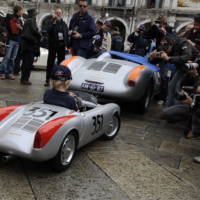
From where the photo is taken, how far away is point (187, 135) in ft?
13.1

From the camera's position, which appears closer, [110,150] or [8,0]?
[110,150]

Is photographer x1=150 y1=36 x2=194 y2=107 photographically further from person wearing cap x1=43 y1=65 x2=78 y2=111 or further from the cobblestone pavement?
person wearing cap x1=43 y1=65 x2=78 y2=111

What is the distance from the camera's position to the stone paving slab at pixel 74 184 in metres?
2.41

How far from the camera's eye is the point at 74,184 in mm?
2594

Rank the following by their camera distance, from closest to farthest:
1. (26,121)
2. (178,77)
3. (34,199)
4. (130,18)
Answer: (34,199), (26,121), (178,77), (130,18)

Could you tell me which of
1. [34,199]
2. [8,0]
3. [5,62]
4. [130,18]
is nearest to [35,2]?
[8,0]

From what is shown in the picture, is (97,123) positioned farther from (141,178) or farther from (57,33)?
Answer: (57,33)

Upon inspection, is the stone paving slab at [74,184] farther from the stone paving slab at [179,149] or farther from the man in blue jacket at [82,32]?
the man in blue jacket at [82,32]

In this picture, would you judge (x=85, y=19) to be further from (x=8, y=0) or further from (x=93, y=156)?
(x=8, y=0)

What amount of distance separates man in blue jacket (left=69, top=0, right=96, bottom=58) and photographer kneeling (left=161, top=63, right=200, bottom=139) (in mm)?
2393

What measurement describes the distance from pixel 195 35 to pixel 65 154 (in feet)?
10.6

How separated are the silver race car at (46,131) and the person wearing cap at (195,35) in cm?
240

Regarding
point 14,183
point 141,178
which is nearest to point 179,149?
point 141,178

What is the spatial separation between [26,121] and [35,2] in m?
38.3
